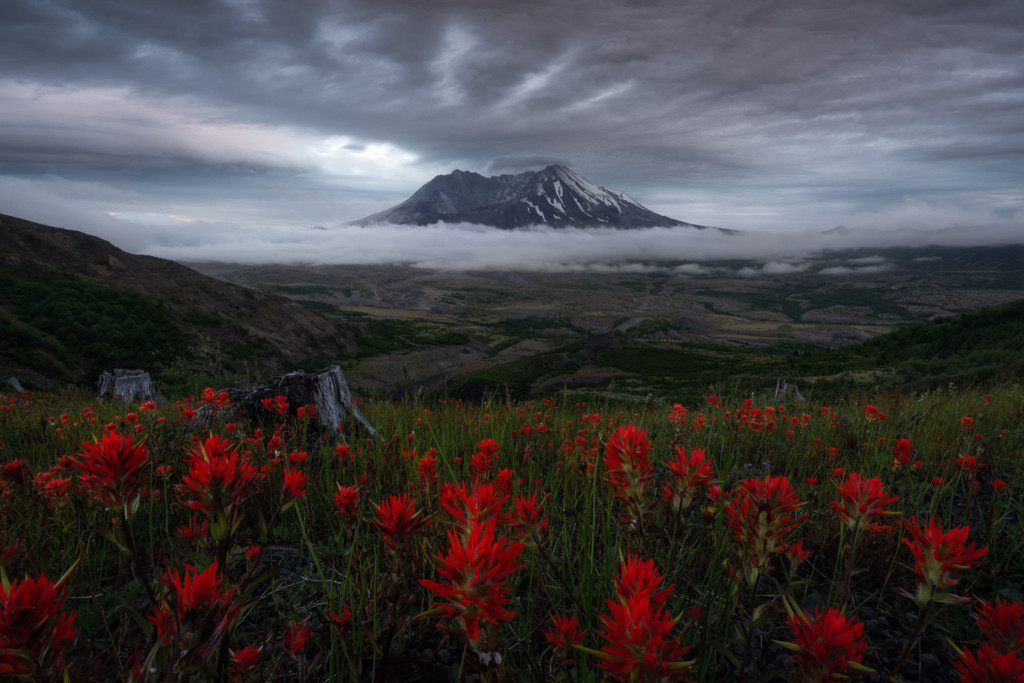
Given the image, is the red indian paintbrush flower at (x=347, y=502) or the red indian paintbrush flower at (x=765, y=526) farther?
the red indian paintbrush flower at (x=347, y=502)

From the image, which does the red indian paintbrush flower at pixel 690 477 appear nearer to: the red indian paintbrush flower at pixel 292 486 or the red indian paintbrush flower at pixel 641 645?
the red indian paintbrush flower at pixel 641 645

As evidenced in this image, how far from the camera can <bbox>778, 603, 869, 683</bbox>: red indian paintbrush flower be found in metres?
1.02

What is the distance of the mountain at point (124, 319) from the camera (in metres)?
43.9

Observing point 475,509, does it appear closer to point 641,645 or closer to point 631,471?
point 641,645

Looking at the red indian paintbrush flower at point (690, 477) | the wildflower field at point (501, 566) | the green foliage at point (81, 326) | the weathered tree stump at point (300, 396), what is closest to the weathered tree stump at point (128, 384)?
the weathered tree stump at point (300, 396)

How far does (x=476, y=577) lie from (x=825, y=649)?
2.49 feet

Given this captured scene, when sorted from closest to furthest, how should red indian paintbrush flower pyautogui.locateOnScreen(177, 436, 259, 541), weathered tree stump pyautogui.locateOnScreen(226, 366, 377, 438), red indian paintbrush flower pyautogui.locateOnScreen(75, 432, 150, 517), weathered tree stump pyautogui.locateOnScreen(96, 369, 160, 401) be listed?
red indian paintbrush flower pyautogui.locateOnScreen(177, 436, 259, 541) → red indian paintbrush flower pyautogui.locateOnScreen(75, 432, 150, 517) → weathered tree stump pyautogui.locateOnScreen(226, 366, 377, 438) → weathered tree stump pyautogui.locateOnScreen(96, 369, 160, 401)

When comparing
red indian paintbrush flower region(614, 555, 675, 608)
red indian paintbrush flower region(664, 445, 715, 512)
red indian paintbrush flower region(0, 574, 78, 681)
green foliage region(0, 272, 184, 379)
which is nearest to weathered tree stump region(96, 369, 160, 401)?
A: red indian paintbrush flower region(0, 574, 78, 681)

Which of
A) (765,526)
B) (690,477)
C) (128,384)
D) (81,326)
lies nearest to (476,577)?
(765,526)

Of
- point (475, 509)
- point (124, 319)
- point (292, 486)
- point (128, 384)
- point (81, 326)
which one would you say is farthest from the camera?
point (124, 319)

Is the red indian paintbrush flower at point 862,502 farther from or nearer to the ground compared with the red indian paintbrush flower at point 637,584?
nearer to the ground

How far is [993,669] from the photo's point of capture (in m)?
1.01

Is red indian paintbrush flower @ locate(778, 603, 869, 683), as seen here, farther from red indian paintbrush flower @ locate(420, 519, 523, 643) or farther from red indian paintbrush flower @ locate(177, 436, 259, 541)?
red indian paintbrush flower @ locate(177, 436, 259, 541)

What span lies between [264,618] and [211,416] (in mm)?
2877
